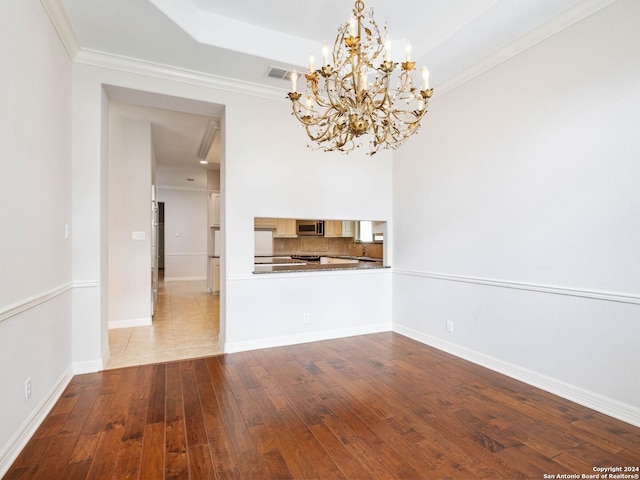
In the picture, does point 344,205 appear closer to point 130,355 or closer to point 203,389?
point 203,389

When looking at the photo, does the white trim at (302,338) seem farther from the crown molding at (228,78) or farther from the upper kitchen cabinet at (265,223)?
the upper kitchen cabinet at (265,223)

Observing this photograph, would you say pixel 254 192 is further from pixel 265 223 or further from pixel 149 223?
pixel 265 223

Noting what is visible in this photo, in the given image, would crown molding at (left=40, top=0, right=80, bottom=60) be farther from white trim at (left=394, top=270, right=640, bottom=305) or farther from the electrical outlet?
white trim at (left=394, top=270, right=640, bottom=305)

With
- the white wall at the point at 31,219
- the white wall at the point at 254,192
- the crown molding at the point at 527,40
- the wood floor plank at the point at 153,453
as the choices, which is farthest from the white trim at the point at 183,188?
the wood floor plank at the point at 153,453

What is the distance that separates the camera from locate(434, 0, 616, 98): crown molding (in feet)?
7.91

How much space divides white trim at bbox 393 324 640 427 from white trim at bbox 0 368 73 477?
11.4 ft

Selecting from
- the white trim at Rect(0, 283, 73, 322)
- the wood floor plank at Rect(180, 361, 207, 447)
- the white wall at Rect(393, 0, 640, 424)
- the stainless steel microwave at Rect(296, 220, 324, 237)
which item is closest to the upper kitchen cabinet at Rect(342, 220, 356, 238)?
the stainless steel microwave at Rect(296, 220, 324, 237)

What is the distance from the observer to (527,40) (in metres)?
A: 2.80

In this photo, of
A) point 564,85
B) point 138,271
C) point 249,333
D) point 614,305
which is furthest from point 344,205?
point 138,271

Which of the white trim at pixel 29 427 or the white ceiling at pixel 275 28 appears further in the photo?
the white ceiling at pixel 275 28

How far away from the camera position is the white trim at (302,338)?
358 cm

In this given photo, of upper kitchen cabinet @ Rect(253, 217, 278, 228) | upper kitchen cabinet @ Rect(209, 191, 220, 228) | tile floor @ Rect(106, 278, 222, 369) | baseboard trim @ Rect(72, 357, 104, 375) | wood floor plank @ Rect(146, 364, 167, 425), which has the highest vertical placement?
upper kitchen cabinet @ Rect(209, 191, 220, 228)

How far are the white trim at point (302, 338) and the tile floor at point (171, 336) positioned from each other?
0.24 meters

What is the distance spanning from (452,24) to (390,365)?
3110mm
